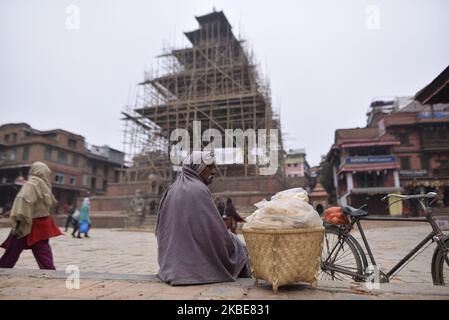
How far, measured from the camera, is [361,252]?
109 inches

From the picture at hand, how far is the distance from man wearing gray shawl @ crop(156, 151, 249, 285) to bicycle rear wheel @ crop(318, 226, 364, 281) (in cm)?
91

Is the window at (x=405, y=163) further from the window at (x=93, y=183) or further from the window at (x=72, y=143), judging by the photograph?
the window at (x=72, y=143)

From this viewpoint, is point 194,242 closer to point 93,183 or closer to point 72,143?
point 72,143

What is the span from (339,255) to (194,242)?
147 centimetres

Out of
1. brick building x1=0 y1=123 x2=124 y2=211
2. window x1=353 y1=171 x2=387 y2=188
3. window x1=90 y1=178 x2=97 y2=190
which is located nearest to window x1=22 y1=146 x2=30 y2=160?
brick building x1=0 y1=123 x2=124 y2=211

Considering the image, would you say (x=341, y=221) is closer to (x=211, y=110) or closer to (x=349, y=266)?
(x=349, y=266)

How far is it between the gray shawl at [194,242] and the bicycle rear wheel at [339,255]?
37.6 inches

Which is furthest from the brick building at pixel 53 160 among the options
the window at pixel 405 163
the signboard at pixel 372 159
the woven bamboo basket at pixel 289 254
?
the window at pixel 405 163

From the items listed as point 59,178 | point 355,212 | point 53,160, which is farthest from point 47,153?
point 355,212

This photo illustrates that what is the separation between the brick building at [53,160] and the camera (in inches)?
1192

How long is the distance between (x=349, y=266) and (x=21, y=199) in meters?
3.59
